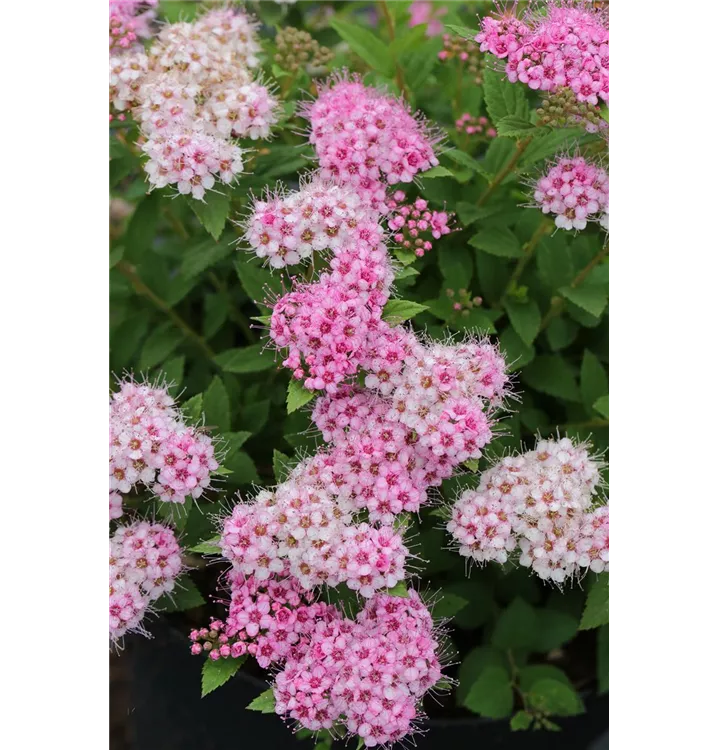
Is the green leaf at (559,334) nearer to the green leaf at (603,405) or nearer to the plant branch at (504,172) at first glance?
the green leaf at (603,405)

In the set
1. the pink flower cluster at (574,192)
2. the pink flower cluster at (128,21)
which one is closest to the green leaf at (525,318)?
the pink flower cluster at (574,192)

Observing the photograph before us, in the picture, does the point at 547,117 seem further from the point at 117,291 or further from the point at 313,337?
the point at 117,291

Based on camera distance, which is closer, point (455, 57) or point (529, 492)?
point (529, 492)

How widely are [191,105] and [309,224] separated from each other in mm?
430

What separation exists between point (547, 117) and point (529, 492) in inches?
29.3

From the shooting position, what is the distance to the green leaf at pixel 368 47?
205 centimetres

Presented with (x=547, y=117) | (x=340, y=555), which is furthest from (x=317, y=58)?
(x=340, y=555)

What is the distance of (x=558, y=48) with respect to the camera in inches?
60.8

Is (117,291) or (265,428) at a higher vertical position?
(117,291)

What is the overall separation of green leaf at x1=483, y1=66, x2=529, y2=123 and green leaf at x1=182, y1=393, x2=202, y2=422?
35.2 inches

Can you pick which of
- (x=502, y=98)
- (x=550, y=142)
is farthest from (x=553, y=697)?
(x=502, y=98)

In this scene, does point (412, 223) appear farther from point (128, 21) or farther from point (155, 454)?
point (128, 21)

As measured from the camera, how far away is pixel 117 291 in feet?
7.25

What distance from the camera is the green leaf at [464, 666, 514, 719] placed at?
197cm
